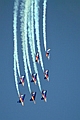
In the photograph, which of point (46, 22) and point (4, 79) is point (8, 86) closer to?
point (4, 79)

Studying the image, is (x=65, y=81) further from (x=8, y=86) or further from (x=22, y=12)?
(x=22, y=12)

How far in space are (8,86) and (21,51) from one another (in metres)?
0.29

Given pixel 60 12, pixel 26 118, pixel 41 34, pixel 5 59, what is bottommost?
pixel 26 118

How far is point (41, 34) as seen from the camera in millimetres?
2115

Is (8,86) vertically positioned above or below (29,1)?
below

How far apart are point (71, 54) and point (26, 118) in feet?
2.02

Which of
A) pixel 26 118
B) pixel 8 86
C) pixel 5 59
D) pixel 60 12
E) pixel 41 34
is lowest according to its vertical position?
pixel 26 118

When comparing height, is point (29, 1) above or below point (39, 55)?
above

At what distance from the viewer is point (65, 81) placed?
2137 mm

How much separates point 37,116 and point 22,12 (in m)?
0.82

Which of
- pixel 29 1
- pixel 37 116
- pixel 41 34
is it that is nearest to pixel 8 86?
pixel 37 116

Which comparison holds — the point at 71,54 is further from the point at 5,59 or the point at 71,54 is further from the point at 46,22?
the point at 5,59

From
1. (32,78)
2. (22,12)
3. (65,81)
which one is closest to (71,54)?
(65,81)

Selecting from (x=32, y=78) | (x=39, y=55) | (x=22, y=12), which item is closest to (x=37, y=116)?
(x=32, y=78)
